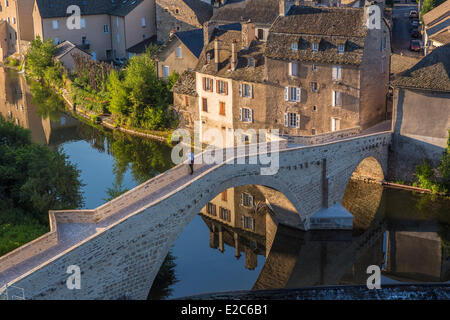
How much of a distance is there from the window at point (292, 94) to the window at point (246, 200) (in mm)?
8035

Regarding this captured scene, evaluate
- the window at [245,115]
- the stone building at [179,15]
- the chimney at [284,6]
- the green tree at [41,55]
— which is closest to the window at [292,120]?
the window at [245,115]

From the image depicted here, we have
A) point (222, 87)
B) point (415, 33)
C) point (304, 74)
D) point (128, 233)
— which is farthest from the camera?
point (415, 33)

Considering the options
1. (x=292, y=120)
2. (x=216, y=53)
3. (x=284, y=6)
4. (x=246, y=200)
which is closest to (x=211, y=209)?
(x=246, y=200)

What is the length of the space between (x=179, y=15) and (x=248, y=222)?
38807 mm

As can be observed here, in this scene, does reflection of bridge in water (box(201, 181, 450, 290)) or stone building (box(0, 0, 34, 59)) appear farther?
stone building (box(0, 0, 34, 59))

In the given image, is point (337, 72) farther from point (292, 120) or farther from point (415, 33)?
point (415, 33)

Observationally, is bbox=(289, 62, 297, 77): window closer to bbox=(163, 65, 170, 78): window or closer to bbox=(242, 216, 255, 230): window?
bbox=(242, 216, 255, 230): window

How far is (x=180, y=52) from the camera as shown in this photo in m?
60.5

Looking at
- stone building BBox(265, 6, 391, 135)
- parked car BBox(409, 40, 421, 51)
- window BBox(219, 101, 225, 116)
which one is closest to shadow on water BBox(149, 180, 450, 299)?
stone building BBox(265, 6, 391, 135)

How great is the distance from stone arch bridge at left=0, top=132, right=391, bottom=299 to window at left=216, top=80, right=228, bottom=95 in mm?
15167

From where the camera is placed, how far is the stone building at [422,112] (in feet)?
143

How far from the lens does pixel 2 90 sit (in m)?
77.7

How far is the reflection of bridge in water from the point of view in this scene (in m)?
36.3

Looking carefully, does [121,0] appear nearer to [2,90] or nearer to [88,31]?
[88,31]
